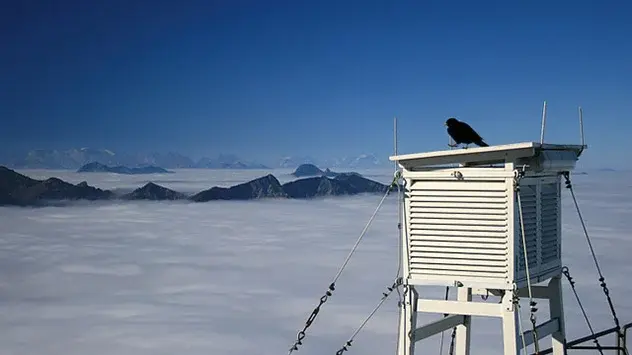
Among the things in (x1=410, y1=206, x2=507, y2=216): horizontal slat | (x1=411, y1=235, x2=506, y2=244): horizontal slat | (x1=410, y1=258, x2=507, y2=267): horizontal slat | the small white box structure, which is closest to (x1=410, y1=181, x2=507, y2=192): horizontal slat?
the small white box structure

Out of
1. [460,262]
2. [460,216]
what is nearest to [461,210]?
[460,216]

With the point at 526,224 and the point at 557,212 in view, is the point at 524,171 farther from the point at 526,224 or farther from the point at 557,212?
the point at 557,212

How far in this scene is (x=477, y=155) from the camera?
1299 centimetres

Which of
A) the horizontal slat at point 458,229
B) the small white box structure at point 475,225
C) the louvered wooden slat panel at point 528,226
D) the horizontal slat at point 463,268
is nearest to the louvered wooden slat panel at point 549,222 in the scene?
the small white box structure at point 475,225

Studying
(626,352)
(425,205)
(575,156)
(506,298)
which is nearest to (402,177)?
(425,205)

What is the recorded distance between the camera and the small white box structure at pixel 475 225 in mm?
12781

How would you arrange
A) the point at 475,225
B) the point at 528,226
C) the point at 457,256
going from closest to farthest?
1. the point at 475,225
2. the point at 457,256
3. the point at 528,226

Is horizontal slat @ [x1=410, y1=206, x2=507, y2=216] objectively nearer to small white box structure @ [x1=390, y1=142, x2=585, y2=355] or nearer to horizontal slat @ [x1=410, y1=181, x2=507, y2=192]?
small white box structure @ [x1=390, y1=142, x2=585, y2=355]

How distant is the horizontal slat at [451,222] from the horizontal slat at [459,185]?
1.62 feet

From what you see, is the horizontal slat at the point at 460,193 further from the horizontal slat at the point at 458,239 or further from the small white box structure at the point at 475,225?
the horizontal slat at the point at 458,239

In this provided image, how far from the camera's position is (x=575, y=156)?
14727mm

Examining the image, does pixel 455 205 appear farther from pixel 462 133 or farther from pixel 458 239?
pixel 462 133

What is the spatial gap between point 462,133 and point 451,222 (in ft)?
6.41

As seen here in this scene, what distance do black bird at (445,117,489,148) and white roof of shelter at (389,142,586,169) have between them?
79 centimetres
